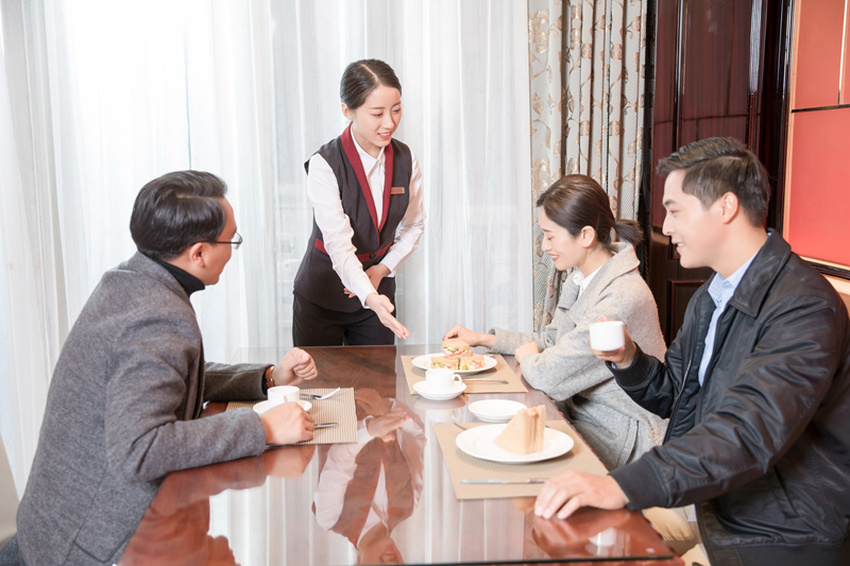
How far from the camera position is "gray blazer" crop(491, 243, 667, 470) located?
1.83m

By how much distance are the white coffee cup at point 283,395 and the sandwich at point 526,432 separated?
0.47 meters

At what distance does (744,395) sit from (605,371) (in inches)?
24.7

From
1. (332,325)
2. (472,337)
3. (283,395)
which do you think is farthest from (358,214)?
(283,395)

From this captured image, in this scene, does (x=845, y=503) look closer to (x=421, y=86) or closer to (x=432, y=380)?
(x=432, y=380)

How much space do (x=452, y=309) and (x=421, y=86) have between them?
102 centimetres

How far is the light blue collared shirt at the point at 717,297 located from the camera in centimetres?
155

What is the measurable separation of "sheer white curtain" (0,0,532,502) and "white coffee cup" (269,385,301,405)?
1804mm

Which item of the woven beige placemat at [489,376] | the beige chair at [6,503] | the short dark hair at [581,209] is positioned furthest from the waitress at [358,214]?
the beige chair at [6,503]

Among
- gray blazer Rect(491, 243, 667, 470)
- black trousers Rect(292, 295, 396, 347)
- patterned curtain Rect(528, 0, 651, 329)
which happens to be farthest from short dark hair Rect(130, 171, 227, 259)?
patterned curtain Rect(528, 0, 651, 329)

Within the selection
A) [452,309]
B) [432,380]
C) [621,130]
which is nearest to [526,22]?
[621,130]

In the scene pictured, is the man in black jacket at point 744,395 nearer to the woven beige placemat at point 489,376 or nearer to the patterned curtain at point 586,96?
the woven beige placemat at point 489,376

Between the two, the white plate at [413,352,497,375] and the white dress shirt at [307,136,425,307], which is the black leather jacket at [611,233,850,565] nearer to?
the white plate at [413,352,497,375]

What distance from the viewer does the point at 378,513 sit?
45.5 inches

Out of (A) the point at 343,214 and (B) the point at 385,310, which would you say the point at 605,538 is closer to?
(B) the point at 385,310
